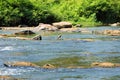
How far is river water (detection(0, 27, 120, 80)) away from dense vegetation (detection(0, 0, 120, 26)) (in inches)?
883

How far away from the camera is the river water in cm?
2034

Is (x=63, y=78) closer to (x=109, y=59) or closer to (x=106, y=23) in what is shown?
(x=109, y=59)

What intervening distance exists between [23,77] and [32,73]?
1266 millimetres

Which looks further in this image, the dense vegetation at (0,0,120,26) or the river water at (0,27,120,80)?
the dense vegetation at (0,0,120,26)

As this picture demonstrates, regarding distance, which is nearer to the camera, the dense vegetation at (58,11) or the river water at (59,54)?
the river water at (59,54)

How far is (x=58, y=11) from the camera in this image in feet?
235

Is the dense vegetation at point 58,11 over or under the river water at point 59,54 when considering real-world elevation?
over

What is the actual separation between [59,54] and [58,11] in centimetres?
4290

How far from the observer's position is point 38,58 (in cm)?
2714

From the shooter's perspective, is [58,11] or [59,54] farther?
[58,11]

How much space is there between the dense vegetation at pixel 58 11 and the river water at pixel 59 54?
22.4m

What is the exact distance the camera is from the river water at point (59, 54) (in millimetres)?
20341

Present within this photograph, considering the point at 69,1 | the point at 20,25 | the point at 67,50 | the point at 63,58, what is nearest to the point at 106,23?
the point at 69,1

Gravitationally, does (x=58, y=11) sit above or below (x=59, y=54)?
above
